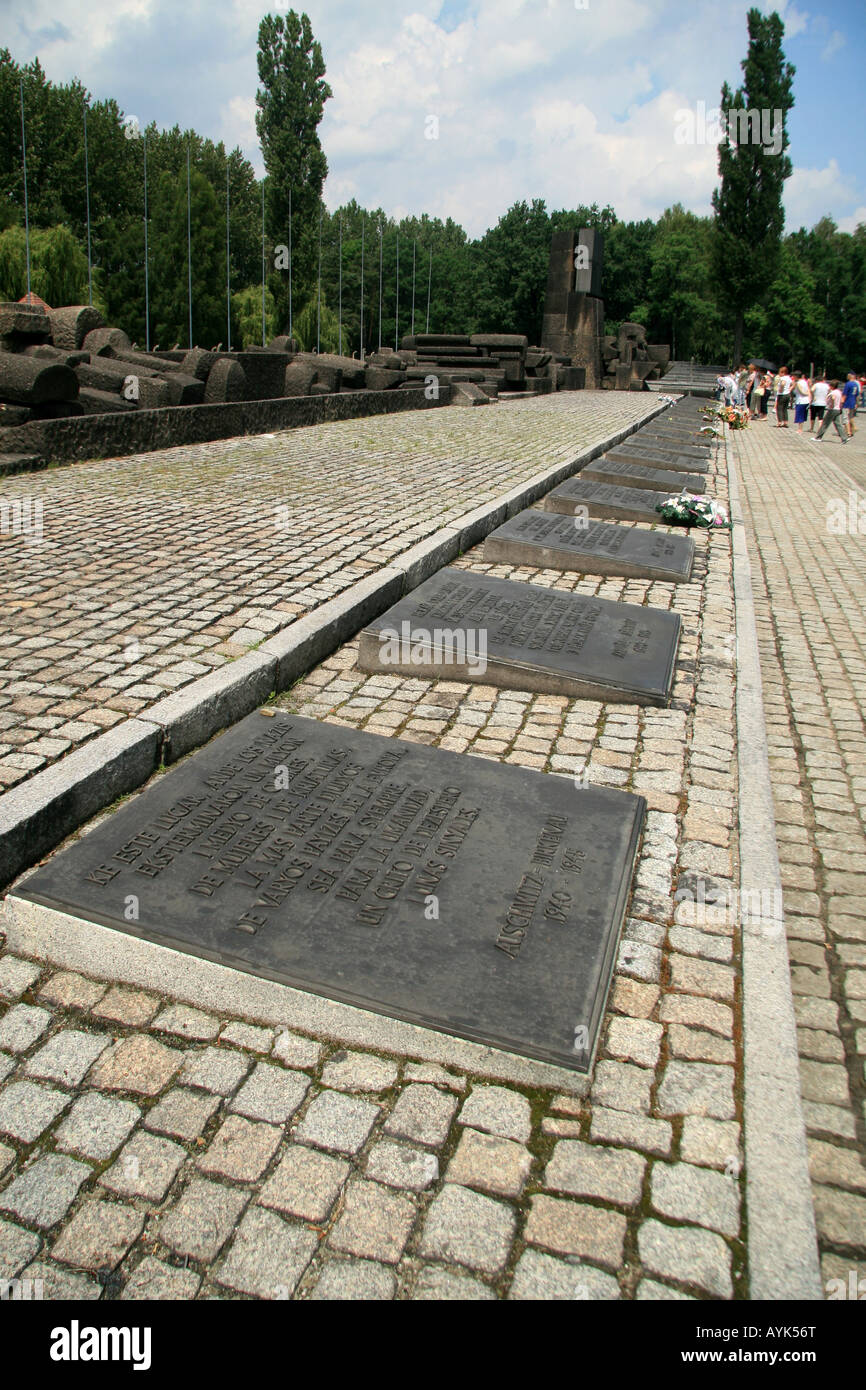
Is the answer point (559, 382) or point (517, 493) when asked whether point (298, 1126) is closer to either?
point (517, 493)

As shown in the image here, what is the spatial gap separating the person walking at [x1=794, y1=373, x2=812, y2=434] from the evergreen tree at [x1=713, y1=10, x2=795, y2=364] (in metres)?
25.8

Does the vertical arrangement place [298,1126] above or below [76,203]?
below

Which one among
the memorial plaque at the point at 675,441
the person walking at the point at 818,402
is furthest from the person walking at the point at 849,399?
the memorial plaque at the point at 675,441

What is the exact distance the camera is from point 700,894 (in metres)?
3.46

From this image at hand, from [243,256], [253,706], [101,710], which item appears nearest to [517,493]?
[253,706]

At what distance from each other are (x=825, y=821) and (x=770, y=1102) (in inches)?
82.8

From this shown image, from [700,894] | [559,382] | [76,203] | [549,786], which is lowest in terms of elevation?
[700,894]

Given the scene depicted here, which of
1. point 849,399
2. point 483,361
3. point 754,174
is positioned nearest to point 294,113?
point 754,174

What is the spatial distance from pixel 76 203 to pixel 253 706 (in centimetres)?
5148

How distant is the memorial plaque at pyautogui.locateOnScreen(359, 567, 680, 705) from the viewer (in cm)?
521

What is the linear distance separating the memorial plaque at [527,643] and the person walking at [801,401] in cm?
2359

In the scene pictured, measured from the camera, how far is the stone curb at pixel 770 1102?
208cm

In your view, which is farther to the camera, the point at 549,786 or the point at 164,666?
the point at 164,666

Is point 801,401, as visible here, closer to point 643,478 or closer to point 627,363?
point 627,363
